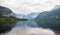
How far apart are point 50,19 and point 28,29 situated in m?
0.44

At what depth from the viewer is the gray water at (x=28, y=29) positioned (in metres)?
4.06

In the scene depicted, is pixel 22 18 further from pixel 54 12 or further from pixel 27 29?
pixel 54 12

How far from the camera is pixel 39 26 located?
4.09 meters

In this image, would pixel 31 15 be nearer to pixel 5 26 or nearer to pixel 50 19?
pixel 50 19

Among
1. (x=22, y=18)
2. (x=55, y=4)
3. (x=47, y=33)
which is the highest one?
(x=55, y=4)

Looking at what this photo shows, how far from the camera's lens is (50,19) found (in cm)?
412

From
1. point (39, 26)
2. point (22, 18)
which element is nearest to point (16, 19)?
point (22, 18)

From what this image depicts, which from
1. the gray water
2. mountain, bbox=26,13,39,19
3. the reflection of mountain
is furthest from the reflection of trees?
the reflection of mountain

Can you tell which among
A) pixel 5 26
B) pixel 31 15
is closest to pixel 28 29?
pixel 31 15

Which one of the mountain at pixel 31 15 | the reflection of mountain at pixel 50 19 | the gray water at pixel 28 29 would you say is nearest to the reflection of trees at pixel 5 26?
the gray water at pixel 28 29

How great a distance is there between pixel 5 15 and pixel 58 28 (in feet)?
3.24

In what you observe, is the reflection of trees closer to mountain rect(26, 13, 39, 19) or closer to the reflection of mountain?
mountain rect(26, 13, 39, 19)

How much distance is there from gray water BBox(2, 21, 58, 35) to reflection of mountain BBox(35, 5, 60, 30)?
81 millimetres

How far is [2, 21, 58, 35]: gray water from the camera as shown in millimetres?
4062
